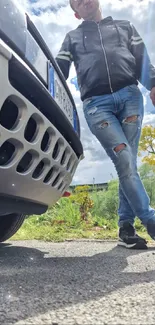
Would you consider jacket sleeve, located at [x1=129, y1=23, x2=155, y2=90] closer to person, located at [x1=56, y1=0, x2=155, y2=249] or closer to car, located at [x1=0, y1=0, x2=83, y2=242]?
person, located at [x1=56, y1=0, x2=155, y2=249]

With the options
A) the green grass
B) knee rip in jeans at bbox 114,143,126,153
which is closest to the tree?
the green grass

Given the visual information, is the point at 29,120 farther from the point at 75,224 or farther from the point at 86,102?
the point at 75,224

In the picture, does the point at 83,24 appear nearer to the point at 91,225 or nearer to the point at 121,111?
the point at 121,111

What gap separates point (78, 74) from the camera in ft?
8.36

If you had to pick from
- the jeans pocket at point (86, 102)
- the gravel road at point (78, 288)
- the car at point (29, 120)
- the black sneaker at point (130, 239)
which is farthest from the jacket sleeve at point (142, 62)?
the gravel road at point (78, 288)

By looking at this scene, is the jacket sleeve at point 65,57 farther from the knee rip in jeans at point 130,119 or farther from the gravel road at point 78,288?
the gravel road at point 78,288

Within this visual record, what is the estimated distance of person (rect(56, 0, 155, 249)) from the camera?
7.59ft

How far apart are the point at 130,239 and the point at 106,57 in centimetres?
119

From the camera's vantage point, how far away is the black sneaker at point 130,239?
7.73 feet

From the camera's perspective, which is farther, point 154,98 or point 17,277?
point 154,98

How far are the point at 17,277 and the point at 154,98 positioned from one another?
5.01 ft

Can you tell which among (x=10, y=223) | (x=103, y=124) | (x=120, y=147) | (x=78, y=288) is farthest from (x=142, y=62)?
(x=78, y=288)

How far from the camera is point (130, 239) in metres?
2.40

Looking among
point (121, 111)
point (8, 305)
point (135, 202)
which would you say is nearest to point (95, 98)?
point (121, 111)
